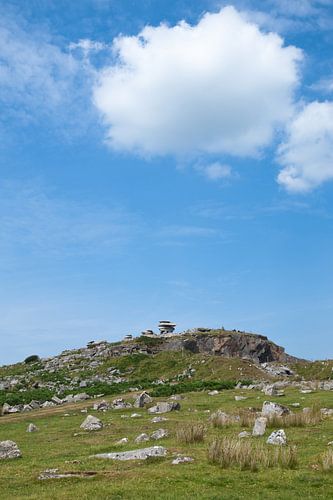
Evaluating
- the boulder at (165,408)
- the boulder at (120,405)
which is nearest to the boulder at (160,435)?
the boulder at (165,408)

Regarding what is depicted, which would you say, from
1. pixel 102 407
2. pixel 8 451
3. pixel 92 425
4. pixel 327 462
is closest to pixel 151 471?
pixel 327 462

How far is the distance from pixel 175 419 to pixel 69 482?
14.6m

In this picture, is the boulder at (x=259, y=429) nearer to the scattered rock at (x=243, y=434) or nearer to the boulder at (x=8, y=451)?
the scattered rock at (x=243, y=434)

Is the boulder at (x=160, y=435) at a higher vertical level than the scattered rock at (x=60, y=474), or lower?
higher

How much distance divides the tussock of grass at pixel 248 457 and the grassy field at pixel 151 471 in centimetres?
23

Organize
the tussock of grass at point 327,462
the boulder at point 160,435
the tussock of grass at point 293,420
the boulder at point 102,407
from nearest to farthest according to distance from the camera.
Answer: the tussock of grass at point 327,462 < the boulder at point 160,435 < the tussock of grass at point 293,420 < the boulder at point 102,407

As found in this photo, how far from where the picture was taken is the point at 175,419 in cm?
3019

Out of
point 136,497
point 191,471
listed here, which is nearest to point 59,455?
point 191,471

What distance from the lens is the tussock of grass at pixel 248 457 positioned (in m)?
16.8

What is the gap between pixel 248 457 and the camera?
16.9 metres

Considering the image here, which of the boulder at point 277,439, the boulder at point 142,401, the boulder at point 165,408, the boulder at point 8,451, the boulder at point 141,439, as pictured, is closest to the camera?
the boulder at point 277,439

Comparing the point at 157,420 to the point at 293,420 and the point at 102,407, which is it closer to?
the point at 293,420

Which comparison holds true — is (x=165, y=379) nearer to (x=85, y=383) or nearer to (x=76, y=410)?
(x=85, y=383)

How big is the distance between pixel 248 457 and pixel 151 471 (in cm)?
290
